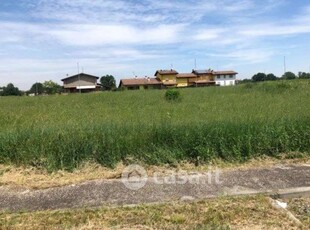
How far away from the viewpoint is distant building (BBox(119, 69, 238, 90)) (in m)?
71.1

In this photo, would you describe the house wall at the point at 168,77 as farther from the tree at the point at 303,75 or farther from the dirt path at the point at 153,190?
the dirt path at the point at 153,190

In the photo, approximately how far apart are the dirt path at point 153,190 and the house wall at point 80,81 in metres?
73.7

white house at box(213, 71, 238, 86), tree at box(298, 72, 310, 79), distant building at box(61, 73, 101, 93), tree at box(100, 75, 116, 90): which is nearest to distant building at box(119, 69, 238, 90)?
white house at box(213, 71, 238, 86)

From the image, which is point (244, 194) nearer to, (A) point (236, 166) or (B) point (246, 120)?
(A) point (236, 166)

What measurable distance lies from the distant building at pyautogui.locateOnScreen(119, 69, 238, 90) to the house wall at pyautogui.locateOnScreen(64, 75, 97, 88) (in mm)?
9491

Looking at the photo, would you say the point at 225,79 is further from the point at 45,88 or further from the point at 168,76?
the point at 45,88

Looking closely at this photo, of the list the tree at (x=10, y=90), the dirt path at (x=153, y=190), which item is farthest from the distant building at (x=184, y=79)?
the dirt path at (x=153, y=190)

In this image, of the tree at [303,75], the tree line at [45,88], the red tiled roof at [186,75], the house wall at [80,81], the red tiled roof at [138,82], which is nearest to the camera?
the tree at [303,75]

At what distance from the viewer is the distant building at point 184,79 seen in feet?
233

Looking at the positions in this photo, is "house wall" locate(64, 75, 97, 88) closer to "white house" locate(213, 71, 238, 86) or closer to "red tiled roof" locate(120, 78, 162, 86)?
"red tiled roof" locate(120, 78, 162, 86)

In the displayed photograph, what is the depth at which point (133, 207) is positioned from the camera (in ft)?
12.6

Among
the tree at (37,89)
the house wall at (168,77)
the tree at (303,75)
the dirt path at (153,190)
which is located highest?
the house wall at (168,77)

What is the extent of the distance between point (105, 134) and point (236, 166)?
7.71ft

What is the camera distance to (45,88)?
7081 cm
